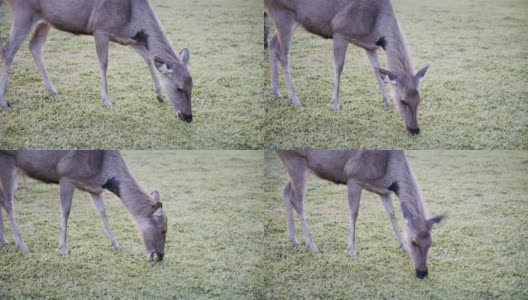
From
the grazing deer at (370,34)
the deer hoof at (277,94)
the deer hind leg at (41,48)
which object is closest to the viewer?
the grazing deer at (370,34)

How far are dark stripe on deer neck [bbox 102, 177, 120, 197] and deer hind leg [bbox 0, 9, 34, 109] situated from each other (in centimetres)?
86

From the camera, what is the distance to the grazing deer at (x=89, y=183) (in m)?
4.92

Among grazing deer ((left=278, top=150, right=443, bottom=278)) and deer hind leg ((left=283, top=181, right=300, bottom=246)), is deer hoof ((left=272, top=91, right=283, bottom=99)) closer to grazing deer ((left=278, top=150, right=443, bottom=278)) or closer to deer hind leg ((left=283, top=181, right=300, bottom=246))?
grazing deer ((left=278, top=150, right=443, bottom=278))

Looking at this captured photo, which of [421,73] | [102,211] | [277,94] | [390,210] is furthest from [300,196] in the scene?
[102,211]

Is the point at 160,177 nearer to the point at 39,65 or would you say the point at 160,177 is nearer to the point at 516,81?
the point at 39,65

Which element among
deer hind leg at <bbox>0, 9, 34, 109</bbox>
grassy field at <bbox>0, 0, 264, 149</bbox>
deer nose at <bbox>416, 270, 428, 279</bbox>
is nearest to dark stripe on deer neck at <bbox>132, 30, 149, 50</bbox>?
grassy field at <bbox>0, 0, 264, 149</bbox>

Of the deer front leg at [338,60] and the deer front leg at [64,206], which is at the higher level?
the deer front leg at [338,60]

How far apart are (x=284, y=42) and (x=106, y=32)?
1237mm

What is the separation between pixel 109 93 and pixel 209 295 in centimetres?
158

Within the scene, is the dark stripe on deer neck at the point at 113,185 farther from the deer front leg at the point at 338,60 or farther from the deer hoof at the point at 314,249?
the deer front leg at the point at 338,60

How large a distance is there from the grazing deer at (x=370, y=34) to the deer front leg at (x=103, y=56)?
1.28m

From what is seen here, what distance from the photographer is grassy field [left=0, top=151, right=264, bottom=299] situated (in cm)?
495

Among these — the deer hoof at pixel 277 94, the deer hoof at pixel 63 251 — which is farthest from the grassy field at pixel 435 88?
the deer hoof at pixel 63 251

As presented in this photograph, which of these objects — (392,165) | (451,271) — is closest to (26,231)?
(392,165)
